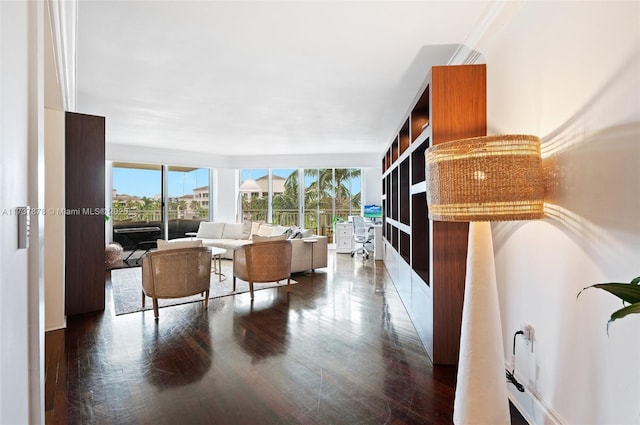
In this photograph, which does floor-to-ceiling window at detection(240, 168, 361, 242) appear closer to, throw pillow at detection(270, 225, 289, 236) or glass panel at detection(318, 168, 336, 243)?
glass panel at detection(318, 168, 336, 243)

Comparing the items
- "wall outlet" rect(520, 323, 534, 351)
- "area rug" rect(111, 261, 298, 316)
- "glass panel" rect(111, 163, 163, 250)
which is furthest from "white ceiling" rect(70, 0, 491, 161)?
"glass panel" rect(111, 163, 163, 250)

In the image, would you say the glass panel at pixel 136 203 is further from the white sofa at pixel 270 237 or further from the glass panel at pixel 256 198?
the glass panel at pixel 256 198

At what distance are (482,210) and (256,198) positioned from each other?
7592mm

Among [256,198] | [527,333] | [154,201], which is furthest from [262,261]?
[154,201]

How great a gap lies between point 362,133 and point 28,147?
5.28 metres

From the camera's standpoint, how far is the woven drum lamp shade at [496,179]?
4.85ft

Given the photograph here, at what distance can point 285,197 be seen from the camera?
8.64 m

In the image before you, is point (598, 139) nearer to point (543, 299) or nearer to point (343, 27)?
point (543, 299)

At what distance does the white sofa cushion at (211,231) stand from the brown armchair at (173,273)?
12.7ft

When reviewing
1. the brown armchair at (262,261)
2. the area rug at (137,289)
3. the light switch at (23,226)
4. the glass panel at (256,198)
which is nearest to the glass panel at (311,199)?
Answer: the glass panel at (256,198)

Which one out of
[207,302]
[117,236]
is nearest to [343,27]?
[207,302]

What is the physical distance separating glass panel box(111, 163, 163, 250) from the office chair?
15.1 ft

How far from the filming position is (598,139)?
133cm

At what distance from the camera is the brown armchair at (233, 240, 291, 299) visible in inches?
164
